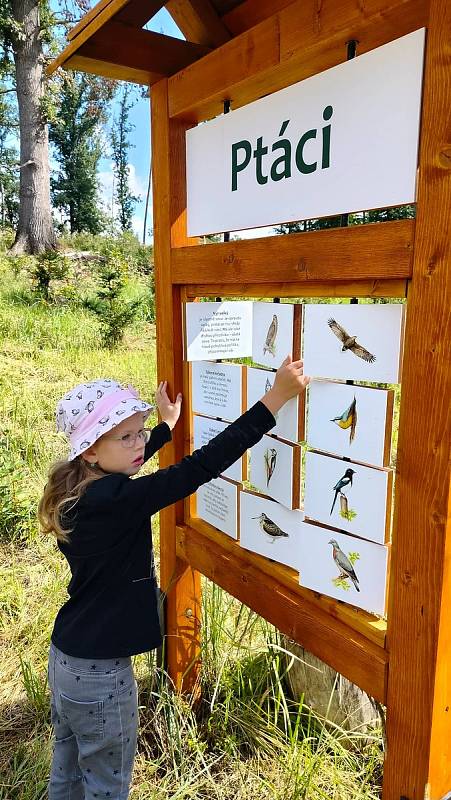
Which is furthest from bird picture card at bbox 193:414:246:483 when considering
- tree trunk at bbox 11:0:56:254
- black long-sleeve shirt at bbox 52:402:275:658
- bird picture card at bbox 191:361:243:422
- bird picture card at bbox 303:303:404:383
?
tree trunk at bbox 11:0:56:254

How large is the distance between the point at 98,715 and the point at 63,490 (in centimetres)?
67

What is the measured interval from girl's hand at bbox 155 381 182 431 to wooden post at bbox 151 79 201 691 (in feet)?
0.11

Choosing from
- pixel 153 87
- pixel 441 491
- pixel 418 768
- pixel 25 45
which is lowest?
pixel 418 768

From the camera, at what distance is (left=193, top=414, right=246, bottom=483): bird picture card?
1.98 m

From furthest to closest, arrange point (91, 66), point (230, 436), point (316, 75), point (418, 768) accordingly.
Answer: point (91, 66), point (230, 436), point (316, 75), point (418, 768)

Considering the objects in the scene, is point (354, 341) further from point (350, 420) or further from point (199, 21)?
point (199, 21)

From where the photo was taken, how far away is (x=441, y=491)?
1.21m

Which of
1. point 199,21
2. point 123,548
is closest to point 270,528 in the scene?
point 123,548

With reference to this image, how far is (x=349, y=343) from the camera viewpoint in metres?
1.44

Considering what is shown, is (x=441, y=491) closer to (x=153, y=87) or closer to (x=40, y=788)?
(x=153, y=87)

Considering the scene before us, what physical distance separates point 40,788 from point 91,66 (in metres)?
2.56

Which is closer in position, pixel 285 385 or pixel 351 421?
pixel 351 421

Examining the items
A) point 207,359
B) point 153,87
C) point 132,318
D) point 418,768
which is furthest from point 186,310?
point 132,318

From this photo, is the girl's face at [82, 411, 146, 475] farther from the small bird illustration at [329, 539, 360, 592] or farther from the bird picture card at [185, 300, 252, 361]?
the small bird illustration at [329, 539, 360, 592]
